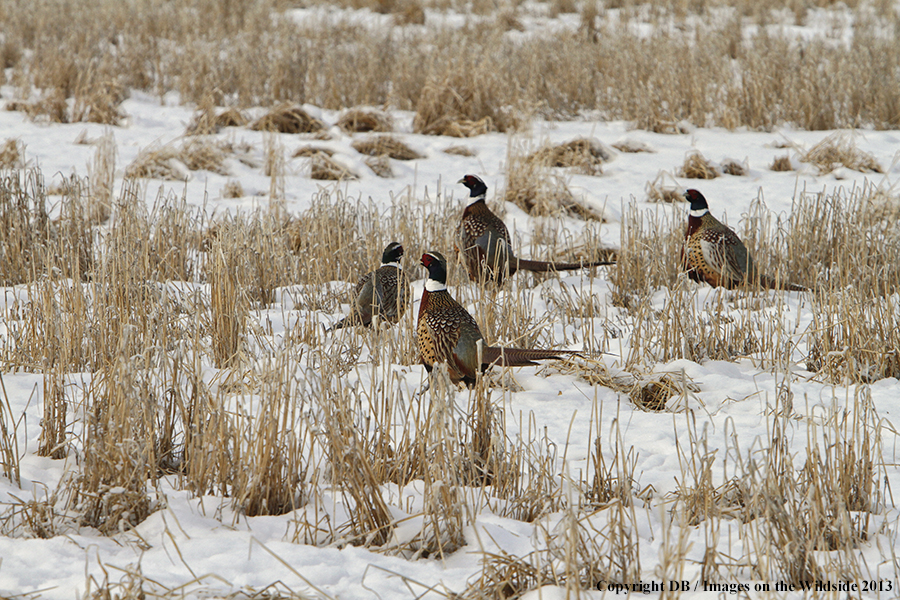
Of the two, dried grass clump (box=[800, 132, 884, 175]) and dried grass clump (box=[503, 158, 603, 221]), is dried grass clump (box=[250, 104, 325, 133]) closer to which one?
dried grass clump (box=[503, 158, 603, 221])

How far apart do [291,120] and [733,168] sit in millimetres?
4884

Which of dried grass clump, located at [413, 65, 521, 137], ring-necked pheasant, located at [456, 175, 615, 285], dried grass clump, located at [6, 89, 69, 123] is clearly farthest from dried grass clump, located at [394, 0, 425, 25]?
ring-necked pheasant, located at [456, 175, 615, 285]

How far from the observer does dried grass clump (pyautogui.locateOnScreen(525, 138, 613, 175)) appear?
7.85 m

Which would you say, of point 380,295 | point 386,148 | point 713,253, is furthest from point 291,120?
point 713,253

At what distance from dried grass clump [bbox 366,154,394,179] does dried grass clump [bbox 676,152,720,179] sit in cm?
296

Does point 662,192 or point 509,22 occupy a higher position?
point 509,22

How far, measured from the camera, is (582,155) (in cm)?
798

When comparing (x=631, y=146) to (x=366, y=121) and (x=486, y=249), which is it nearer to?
(x=366, y=121)

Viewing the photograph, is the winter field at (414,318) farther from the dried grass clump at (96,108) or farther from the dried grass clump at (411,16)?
the dried grass clump at (411,16)

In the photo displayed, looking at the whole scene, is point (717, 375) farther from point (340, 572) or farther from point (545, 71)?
point (545, 71)

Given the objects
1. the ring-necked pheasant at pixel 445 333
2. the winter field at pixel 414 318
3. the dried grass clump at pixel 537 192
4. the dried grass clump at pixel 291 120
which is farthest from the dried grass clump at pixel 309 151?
the ring-necked pheasant at pixel 445 333

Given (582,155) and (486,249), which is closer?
(486,249)

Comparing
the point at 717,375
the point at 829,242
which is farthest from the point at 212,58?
the point at 717,375

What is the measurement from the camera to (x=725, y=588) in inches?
79.8
